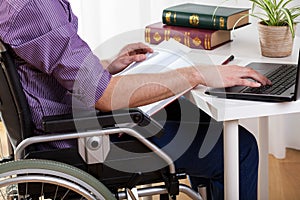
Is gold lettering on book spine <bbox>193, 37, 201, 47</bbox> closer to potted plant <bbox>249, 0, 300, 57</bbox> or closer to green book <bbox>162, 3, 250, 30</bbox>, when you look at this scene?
green book <bbox>162, 3, 250, 30</bbox>

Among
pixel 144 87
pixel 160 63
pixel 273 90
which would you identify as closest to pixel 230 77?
pixel 273 90

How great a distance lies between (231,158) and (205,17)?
610 millimetres

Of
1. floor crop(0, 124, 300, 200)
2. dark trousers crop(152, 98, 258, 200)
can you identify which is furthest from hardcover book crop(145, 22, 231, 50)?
floor crop(0, 124, 300, 200)

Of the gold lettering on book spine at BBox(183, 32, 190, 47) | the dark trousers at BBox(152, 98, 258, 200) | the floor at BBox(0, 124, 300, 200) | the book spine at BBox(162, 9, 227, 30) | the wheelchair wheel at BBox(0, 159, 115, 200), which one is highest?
the book spine at BBox(162, 9, 227, 30)

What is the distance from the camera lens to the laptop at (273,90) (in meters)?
1.56

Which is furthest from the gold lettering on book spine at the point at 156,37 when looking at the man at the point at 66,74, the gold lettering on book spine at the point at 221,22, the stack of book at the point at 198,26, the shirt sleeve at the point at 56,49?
the shirt sleeve at the point at 56,49

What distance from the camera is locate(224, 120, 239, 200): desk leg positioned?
1.59m

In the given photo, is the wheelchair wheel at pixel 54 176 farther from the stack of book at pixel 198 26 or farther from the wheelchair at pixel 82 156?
the stack of book at pixel 198 26

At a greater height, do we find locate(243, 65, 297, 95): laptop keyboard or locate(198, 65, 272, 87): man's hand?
locate(198, 65, 272, 87): man's hand

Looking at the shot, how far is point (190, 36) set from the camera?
2.09 metres

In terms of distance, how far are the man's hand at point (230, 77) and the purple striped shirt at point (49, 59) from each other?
Answer: 24 centimetres

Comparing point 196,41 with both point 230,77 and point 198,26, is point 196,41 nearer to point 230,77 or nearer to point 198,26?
point 198,26

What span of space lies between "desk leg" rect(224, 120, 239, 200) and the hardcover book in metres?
0.52

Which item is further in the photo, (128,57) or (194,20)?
(194,20)
